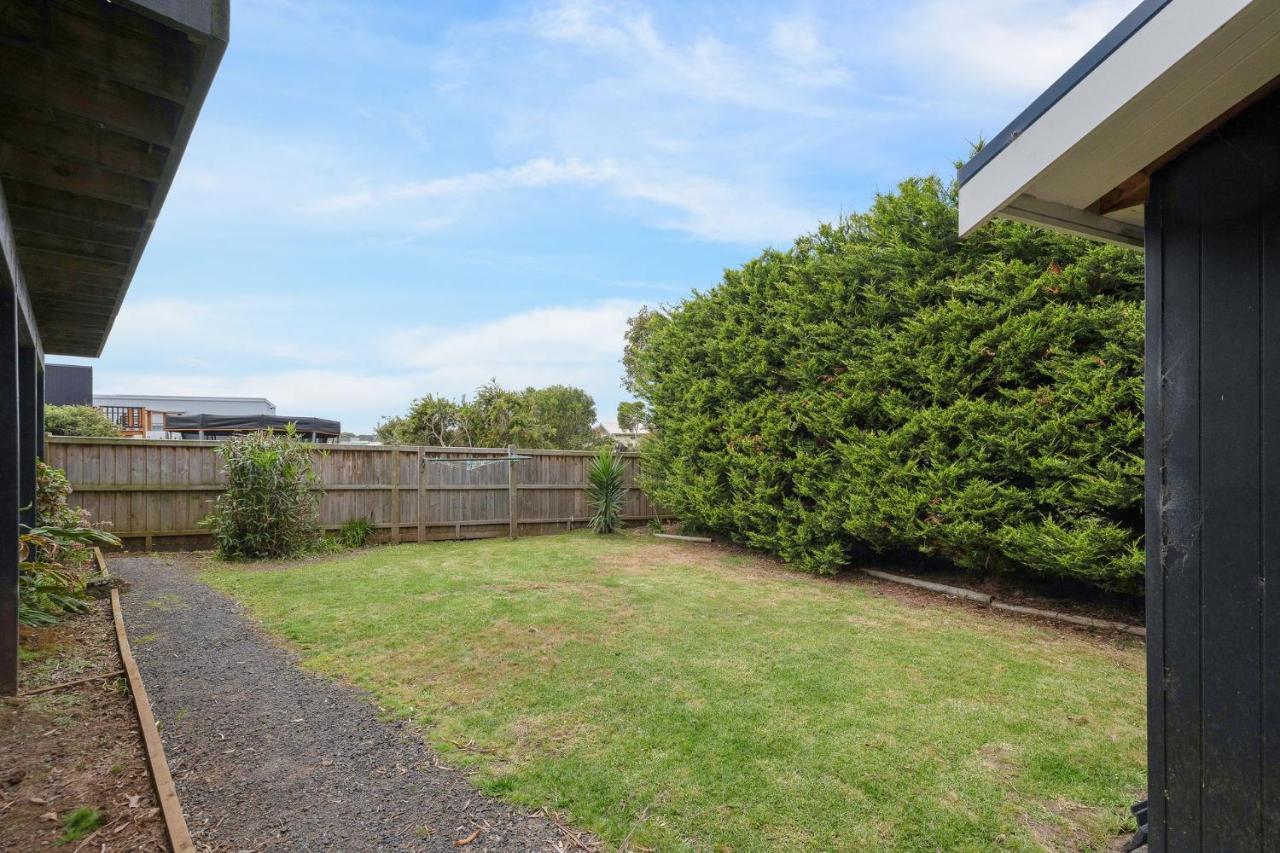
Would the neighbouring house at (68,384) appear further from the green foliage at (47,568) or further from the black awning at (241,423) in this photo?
the green foliage at (47,568)

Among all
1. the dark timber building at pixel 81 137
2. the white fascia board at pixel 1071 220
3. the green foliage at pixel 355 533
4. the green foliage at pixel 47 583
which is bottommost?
the green foliage at pixel 355 533

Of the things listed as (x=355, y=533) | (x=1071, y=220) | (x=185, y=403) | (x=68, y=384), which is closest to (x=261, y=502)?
(x=355, y=533)

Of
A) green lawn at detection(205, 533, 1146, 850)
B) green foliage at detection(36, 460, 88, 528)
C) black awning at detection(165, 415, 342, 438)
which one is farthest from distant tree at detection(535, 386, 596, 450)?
green lawn at detection(205, 533, 1146, 850)

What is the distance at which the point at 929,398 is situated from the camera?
18.4 feet

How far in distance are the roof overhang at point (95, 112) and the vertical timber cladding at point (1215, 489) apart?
2794 millimetres

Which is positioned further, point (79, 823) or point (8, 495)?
point (8, 495)

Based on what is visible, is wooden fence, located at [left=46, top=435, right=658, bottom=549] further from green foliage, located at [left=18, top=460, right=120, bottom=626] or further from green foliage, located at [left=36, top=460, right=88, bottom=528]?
green foliage, located at [left=18, top=460, right=120, bottom=626]

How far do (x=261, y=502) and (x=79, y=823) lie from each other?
20.7ft

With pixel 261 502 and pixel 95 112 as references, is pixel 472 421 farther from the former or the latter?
pixel 95 112

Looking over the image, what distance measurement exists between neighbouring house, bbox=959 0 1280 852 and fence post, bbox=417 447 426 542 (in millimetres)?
8968

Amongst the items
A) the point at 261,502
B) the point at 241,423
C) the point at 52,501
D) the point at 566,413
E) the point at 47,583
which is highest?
the point at 566,413

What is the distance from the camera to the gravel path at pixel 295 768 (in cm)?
206

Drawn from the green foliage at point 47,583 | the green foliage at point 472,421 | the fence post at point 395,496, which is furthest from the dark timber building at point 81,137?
the green foliage at point 472,421

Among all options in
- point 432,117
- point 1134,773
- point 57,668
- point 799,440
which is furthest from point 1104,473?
point 432,117
